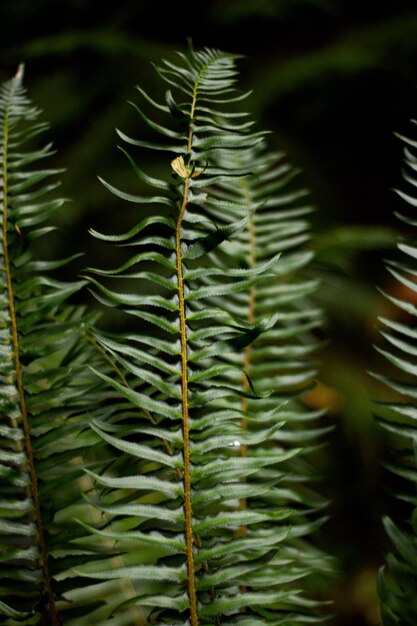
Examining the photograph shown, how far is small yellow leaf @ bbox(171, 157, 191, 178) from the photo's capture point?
0.60 m

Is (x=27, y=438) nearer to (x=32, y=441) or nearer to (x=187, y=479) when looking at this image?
(x=32, y=441)

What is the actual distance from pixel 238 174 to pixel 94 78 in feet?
5.07

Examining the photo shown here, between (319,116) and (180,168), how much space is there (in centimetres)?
160

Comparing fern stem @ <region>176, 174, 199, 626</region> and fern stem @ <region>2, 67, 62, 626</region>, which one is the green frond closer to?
fern stem @ <region>2, 67, 62, 626</region>

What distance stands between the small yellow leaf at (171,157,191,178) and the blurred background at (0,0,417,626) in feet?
2.51

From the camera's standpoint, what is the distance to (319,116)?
206 cm

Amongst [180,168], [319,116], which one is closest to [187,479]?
[180,168]

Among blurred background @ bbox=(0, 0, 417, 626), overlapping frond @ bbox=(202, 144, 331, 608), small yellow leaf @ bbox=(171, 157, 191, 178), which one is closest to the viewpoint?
small yellow leaf @ bbox=(171, 157, 191, 178)

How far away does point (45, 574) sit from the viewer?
70 cm

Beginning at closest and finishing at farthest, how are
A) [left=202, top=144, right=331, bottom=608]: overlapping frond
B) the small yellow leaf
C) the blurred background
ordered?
1. the small yellow leaf
2. [left=202, top=144, right=331, bottom=608]: overlapping frond
3. the blurred background

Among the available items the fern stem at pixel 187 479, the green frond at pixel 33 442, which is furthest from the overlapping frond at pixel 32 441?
the fern stem at pixel 187 479

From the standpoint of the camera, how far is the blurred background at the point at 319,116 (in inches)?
65.0

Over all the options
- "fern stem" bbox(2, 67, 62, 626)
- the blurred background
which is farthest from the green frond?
the blurred background

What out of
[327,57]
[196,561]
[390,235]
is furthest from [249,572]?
[327,57]
